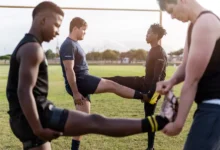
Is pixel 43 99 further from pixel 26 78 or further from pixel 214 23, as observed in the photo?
pixel 214 23

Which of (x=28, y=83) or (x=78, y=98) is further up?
(x=28, y=83)

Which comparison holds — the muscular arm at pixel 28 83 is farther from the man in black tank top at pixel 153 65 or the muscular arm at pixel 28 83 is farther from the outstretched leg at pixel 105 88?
the man in black tank top at pixel 153 65

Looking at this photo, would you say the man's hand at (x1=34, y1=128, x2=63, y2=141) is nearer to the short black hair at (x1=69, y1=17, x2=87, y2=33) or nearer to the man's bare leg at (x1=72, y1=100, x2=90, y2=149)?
the man's bare leg at (x1=72, y1=100, x2=90, y2=149)

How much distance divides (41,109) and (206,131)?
1.36m

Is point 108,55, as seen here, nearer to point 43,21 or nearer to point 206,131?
point 43,21

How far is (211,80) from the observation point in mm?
2857

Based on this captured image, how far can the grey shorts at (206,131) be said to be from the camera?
→ 2805mm

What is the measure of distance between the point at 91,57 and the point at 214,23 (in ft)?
193

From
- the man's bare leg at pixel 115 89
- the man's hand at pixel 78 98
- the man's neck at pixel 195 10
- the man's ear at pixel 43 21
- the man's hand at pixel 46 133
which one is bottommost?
the man's hand at pixel 78 98

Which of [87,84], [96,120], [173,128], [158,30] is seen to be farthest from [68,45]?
[173,128]

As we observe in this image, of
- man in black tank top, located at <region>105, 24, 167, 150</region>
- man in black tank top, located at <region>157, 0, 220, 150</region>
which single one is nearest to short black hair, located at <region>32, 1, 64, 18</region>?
man in black tank top, located at <region>157, 0, 220, 150</region>

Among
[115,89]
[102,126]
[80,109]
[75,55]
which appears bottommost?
[80,109]

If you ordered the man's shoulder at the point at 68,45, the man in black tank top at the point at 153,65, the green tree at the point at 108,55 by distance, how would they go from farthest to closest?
the green tree at the point at 108,55 < the man in black tank top at the point at 153,65 < the man's shoulder at the point at 68,45

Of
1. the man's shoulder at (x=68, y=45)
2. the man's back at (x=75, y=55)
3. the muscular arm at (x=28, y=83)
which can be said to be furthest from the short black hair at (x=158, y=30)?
the muscular arm at (x=28, y=83)
